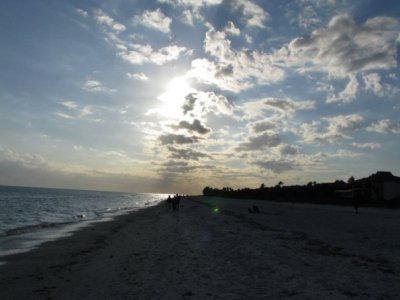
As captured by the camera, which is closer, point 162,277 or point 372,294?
point 372,294

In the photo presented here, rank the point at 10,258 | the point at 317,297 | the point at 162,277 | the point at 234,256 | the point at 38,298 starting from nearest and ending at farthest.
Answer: the point at 317,297
the point at 38,298
the point at 162,277
the point at 234,256
the point at 10,258

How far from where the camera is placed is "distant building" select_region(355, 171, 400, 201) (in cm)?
7588

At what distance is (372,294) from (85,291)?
739cm

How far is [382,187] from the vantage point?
Result: 77.1 m

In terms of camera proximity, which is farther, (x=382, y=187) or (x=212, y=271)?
(x=382, y=187)

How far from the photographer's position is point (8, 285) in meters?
12.2

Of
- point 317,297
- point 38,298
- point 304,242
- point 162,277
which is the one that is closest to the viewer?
point 317,297

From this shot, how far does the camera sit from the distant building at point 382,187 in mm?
75875

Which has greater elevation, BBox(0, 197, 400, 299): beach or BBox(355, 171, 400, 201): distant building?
BBox(355, 171, 400, 201): distant building

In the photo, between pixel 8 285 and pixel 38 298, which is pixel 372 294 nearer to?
pixel 38 298

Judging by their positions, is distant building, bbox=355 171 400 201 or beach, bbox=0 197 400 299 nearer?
beach, bbox=0 197 400 299

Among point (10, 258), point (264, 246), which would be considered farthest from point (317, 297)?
point (10, 258)

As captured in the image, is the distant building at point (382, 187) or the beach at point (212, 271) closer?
the beach at point (212, 271)

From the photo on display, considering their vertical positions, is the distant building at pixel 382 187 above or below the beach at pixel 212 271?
above
